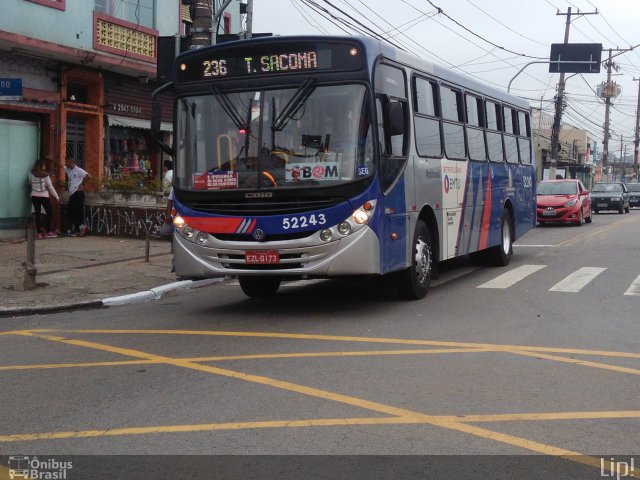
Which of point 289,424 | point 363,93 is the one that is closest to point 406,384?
point 289,424

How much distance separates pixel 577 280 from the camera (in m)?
12.7

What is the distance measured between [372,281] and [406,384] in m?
6.69

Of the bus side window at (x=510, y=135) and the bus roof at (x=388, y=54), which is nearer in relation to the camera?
the bus roof at (x=388, y=54)

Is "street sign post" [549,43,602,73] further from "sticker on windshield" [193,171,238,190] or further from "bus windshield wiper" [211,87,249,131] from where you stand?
"sticker on windshield" [193,171,238,190]

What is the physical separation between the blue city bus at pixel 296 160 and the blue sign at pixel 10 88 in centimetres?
236

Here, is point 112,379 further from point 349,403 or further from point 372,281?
point 372,281

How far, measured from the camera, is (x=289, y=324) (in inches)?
352

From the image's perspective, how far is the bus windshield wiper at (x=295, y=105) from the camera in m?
9.06

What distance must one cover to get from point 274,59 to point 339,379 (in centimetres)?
435

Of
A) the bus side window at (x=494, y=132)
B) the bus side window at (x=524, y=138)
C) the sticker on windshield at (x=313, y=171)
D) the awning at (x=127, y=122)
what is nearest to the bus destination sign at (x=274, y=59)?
the sticker on windshield at (x=313, y=171)

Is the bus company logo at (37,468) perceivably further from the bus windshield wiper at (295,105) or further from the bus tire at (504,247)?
the bus tire at (504,247)

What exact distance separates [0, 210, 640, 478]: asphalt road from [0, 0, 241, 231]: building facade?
8718 mm

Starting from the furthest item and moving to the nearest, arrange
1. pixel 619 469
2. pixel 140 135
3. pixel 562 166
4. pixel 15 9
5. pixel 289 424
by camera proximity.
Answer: pixel 562 166 < pixel 140 135 < pixel 15 9 < pixel 289 424 < pixel 619 469

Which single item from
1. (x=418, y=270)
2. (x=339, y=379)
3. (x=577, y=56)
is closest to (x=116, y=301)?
(x=418, y=270)
